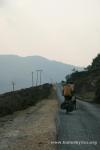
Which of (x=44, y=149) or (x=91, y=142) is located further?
(x=91, y=142)

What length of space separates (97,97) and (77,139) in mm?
46715

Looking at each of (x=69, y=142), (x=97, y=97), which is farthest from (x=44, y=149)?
(x=97, y=97)

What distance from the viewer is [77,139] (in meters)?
19.5

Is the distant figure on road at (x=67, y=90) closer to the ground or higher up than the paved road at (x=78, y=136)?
higher up

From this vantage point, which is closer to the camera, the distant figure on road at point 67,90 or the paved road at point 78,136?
the paved road at point 78,136

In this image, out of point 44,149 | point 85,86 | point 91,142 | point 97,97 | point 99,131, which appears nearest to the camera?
point 44,149

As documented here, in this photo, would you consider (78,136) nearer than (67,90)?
Yes

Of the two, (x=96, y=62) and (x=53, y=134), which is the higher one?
(x=96, y=62)

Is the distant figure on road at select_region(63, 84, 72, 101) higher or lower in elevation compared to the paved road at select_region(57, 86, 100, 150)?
higher

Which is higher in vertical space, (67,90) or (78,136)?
(67,90)

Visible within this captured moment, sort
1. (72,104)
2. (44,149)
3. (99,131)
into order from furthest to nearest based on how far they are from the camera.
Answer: (72,104) → (99,131) → (44,149)

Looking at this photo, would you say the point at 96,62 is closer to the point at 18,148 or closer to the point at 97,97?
the point at 97,97

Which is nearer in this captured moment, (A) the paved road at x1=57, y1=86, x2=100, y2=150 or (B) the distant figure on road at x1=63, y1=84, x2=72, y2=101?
(A) the paved road at x1=57, y1=86, x2=100, y2=150

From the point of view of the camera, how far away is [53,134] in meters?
21.2
